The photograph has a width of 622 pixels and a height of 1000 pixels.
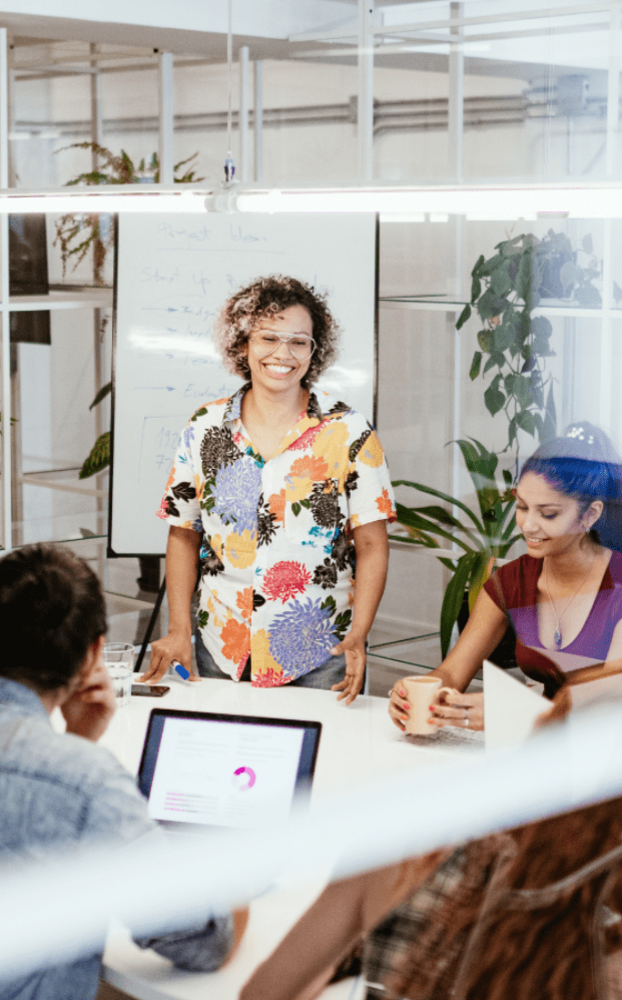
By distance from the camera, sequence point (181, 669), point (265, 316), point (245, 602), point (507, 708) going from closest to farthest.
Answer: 1. point (507, 708)
2. point (181, 669)
3. point (245, 602)
4. point (265, 316)

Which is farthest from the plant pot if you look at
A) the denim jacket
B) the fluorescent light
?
the denim jacket

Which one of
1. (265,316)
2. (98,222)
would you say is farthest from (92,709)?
(98,222)

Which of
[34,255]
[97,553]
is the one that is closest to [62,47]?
[34,255]

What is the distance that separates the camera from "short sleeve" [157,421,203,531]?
2.27 meters

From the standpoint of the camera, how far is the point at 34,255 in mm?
3900

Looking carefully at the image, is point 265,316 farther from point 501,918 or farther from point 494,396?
point 501,918

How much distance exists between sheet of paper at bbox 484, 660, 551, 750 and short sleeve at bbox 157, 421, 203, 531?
0.92 m

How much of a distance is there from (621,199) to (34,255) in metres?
2.73

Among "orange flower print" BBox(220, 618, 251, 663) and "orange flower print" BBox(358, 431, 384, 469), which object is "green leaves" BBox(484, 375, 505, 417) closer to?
"orange flower print" BBox(358, 431, 384, 469)

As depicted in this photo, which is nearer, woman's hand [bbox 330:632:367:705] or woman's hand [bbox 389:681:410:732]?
woman's hand [bbox 389:681:410:732]

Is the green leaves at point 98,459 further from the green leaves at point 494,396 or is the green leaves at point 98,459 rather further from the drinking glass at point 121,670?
the drinking glass at point 121,670

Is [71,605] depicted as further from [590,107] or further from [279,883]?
[590,107]

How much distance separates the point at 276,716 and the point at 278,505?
47cm

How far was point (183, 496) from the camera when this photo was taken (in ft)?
7.44
